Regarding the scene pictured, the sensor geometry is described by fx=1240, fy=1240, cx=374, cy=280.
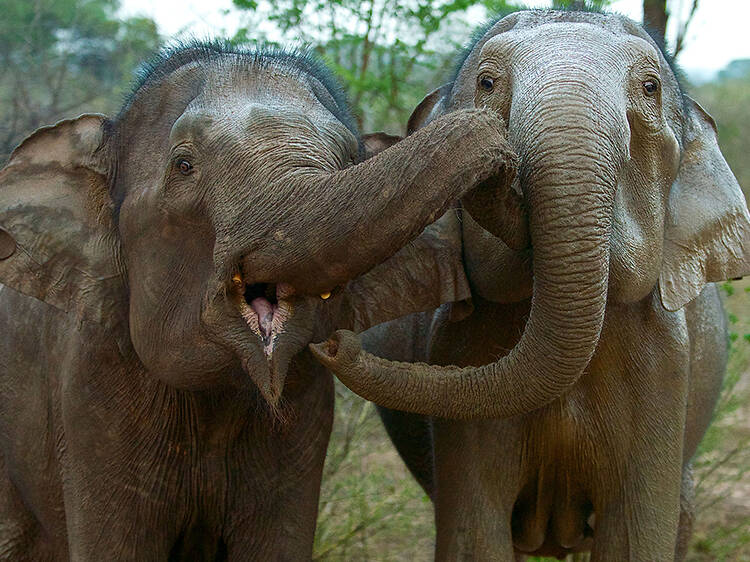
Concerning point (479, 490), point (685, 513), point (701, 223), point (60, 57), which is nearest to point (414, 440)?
point (479, 490)

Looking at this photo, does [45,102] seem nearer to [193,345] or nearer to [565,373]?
A: [193,345]

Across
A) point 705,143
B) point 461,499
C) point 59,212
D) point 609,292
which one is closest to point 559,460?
point 461,499

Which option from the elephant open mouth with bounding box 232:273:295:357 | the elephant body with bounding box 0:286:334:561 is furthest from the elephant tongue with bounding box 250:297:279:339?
the elephant body with bounding box 0:286:334:561

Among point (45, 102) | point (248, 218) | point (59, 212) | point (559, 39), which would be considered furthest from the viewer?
point (45, 102)

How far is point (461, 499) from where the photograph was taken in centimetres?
415

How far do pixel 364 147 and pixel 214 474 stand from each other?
3.94ft

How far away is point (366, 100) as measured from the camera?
7691 mm

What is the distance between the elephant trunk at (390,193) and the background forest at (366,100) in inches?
108

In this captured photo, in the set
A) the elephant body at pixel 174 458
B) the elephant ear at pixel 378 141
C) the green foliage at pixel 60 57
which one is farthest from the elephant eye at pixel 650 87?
the green foliage at pixel 60 57

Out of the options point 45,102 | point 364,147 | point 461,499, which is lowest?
point 461,499

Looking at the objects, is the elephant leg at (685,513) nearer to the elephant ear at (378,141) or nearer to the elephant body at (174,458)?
the elephant body at (174,458)

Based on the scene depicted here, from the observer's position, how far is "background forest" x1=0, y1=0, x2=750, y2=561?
22.2 ft

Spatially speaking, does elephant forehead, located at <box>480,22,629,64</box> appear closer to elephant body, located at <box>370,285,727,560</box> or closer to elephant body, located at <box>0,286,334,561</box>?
elephant body, located at <box>370,285,727,560</box>

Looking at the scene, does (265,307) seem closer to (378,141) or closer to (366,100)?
(378,141)
